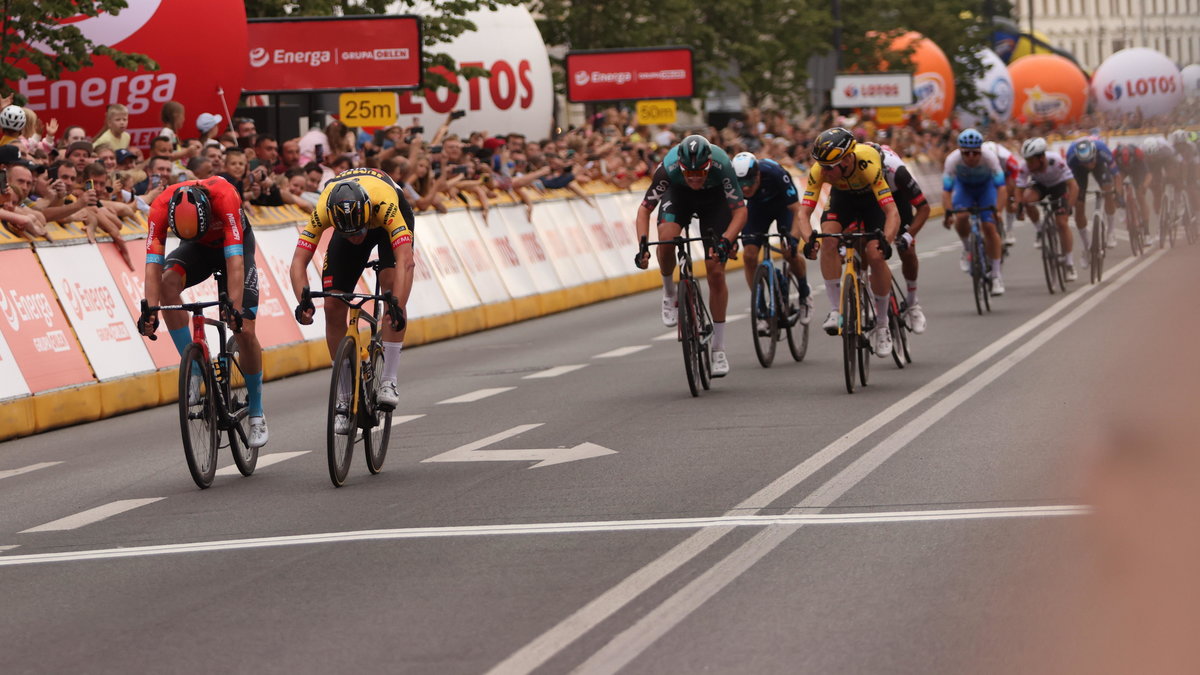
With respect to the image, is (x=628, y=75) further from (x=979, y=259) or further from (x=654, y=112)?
(x=979, y=259)

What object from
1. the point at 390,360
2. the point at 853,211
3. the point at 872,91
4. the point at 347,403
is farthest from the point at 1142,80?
the point at 872,91

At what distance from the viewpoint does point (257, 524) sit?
350 inches

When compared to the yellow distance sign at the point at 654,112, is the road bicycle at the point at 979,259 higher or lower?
lower

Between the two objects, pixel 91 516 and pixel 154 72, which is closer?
pixel 91 516

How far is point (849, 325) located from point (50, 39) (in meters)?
9.89

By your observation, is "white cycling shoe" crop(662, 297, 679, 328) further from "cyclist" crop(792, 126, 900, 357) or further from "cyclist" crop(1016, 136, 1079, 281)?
"cyclist" crop(1016, 136, 1079, 281)

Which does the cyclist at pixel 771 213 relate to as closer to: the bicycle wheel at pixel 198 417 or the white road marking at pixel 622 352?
the white road marking at pixel 622 352

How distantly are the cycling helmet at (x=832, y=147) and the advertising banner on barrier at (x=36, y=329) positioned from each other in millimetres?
5649

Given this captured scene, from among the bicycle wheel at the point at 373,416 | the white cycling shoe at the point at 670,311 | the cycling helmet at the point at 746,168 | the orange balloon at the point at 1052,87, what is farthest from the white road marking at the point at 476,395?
the orange balloon at the point at 1052,87

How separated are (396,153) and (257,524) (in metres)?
12.9

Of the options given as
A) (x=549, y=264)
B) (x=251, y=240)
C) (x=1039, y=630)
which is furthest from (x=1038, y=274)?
(x=1039, y=630)

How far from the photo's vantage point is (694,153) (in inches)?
537

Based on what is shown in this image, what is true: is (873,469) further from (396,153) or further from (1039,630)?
(396,153)

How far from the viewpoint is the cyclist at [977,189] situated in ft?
68.5
